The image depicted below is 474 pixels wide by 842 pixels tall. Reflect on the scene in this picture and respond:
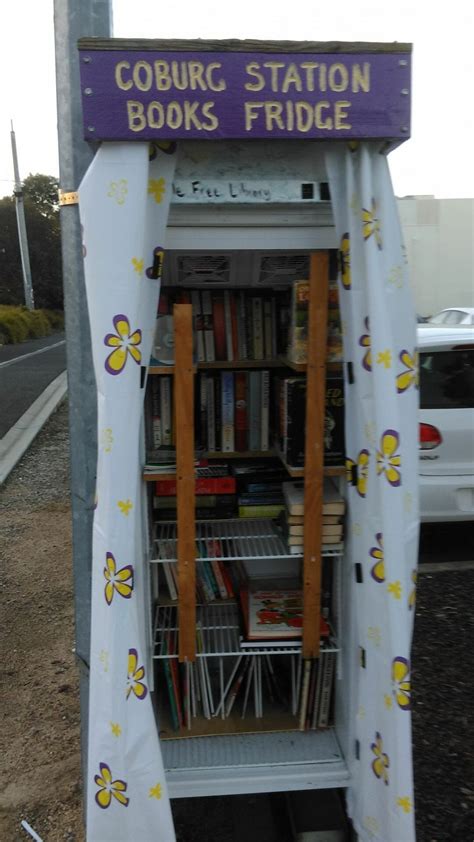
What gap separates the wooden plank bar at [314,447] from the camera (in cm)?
245

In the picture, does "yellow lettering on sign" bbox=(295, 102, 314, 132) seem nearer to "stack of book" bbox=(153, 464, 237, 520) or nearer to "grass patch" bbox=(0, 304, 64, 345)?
"stack of book" bbox=(153, 464, 237, 520)

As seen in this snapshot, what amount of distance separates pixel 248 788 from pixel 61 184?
7.56 ft

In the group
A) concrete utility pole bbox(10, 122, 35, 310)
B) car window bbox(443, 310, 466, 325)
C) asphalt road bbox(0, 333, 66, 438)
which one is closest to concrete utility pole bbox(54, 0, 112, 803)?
asphalt road bbox(0, 333, 66, 438)

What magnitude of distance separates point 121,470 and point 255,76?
1256 millimetres

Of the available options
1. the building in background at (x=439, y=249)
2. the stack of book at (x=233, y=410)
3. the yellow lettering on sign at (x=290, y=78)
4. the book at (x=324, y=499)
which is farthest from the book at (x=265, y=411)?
the building in background at (x=439, y=249)

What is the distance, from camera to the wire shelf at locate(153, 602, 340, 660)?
286 centimetres

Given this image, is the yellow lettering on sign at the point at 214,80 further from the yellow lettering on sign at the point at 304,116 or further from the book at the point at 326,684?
the book at the point at 326,684

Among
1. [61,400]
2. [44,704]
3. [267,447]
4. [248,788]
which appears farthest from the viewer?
[61,400]

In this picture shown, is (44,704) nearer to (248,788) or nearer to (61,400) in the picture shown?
(248,788)

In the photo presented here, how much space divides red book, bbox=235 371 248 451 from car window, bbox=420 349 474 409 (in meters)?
2.34

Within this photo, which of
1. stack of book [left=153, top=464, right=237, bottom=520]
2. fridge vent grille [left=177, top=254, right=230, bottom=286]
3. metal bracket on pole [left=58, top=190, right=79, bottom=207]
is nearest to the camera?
metal bracket on pole [left=58, top=190, right=79, bottom=207]

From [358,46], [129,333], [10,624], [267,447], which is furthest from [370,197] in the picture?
[10,624]

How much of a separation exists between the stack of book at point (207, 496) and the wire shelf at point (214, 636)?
1.38 ft

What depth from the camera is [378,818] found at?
2.43 meters
